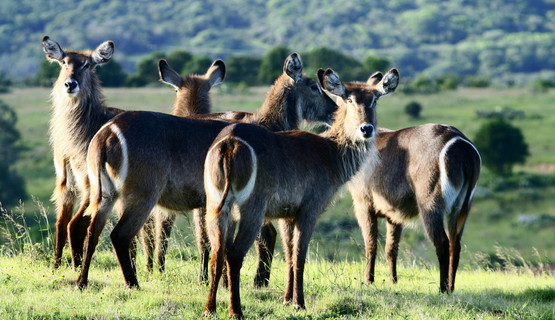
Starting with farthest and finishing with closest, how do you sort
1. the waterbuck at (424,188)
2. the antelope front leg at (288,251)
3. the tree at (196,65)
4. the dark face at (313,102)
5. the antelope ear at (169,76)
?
the tree at (196,65) < the antelope ear at (169,76) < the dark face at (313,102) < the waterbuck at (424,188) < the antelope front leg at (288,251)

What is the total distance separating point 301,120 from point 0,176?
41661 millimetres

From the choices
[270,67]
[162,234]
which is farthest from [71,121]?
[270,67]

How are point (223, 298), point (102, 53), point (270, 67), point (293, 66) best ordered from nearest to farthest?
point (223, 298) < point (102, 53) < point (293, 66) < point (270, 67)

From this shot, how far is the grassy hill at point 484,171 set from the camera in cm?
3938

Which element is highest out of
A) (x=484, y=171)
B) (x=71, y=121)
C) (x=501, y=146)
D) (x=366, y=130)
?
(x=71, y=121)

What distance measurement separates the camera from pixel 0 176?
158 ft

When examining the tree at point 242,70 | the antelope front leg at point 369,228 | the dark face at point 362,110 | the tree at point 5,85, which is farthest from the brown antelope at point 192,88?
the tree at point 242,70

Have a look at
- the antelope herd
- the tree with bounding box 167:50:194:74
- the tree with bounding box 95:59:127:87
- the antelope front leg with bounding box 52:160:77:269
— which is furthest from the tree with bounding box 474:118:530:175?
the antelope front leg with bounding box 52:160:77:269

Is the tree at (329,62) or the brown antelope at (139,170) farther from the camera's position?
the tree at (329,62)

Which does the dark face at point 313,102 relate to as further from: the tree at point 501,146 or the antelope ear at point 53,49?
the tree at point 501,146

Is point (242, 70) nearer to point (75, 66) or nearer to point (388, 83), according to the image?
point (75, 66)

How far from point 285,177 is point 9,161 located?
50.2 m

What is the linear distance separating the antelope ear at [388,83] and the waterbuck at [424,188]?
835 millimetres

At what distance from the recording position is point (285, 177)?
7.20 metres
